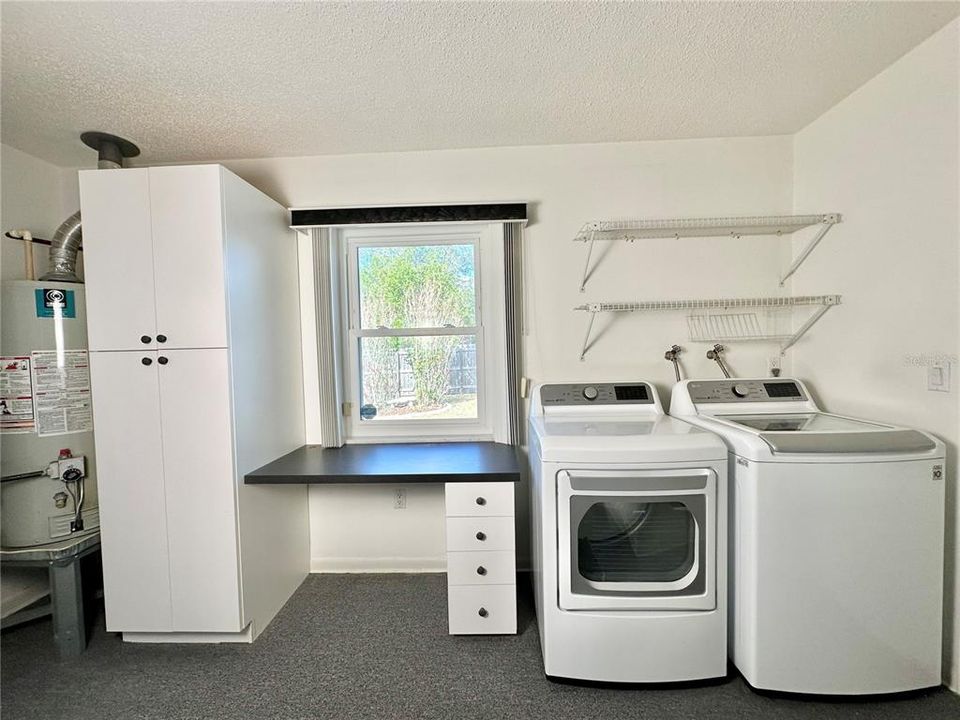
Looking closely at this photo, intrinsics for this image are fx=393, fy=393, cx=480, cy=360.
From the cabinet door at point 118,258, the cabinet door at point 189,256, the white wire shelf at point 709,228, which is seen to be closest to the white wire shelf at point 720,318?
the white wire shelf at point 709,228

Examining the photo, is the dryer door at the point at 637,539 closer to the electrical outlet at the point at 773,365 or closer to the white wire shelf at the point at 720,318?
the white wire shelf at the point at 720,318

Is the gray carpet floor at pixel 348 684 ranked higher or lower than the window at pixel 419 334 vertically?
lower

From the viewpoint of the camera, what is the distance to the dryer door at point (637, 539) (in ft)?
4.98

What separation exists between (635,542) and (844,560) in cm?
71

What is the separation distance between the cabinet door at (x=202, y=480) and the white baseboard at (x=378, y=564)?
0.68m

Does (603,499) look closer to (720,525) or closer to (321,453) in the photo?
(720,525)

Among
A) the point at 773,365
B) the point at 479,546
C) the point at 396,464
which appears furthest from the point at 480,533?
the point at 773,365

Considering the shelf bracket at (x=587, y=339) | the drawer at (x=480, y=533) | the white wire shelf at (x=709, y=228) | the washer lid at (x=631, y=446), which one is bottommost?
the drawer at (x=480, y=533)

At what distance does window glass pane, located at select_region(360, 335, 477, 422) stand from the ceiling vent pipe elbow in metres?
1.47

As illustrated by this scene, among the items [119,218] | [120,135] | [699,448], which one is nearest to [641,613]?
[699,448]

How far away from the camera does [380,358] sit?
2.50m

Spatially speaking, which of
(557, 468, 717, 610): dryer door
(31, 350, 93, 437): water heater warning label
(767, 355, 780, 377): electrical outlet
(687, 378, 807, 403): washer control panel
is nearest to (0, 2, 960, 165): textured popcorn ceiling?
(31, 350, 93, 437): water heater warning label

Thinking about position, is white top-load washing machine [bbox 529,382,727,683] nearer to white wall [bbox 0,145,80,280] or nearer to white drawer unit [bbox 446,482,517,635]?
white drawer unit [bbox 446,482,517,635]

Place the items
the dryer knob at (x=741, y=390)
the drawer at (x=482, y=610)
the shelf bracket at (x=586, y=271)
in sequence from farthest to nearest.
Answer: the shelf bracket at (x=586, y=271)
the dryer knob at (x=741, y=390)
the drawer at (x=482, y=610)
